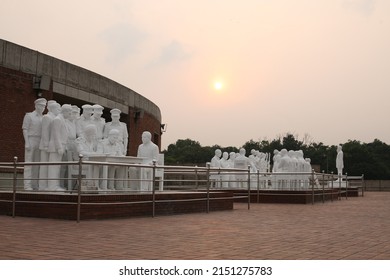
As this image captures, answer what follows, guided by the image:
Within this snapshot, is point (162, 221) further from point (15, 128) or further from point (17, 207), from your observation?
point (15, 128)

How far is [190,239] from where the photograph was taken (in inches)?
315

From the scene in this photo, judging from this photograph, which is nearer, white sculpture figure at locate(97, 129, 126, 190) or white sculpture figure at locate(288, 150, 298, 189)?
white sculpture figure at locate(97, 129, 126, 190)

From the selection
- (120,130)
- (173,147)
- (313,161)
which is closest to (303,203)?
(120,130)

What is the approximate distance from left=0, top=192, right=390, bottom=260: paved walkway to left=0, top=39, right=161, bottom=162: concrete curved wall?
10.6 meters

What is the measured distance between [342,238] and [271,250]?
6.37ft

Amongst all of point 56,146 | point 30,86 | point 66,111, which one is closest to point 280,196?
point 66,111

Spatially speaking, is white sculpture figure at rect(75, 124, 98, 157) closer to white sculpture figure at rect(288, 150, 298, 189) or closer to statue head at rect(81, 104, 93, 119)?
statue head at rect(81, 104, 93, 119)

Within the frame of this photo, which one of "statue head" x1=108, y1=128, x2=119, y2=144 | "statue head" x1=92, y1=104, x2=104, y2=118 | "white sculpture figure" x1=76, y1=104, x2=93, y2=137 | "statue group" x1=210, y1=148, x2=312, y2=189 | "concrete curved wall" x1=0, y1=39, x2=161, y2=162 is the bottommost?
"statue group" x1=210, y1=148, x2=312, y2=189

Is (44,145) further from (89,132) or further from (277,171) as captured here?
(277,171)

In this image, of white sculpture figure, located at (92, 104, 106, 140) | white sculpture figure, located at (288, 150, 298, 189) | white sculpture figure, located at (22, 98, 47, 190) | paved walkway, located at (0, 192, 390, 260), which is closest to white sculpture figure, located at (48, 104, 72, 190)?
white sculpture figure, located at (22, 98, 47, 190)

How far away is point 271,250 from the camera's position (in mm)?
6969

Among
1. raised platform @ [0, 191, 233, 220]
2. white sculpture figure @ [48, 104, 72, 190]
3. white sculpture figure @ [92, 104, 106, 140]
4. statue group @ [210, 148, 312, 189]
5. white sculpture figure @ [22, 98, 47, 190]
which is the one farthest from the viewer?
statue group @ [210, 148, 312, 189]

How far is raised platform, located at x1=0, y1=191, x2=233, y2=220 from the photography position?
10.7 meters

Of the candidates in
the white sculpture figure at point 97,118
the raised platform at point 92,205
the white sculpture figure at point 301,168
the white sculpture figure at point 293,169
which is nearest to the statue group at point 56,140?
the white sculpture figure at point 97,118
